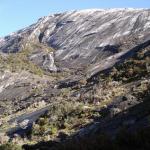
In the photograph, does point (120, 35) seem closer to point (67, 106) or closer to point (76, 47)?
point (76, 47)

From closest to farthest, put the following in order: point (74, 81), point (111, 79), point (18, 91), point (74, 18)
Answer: point (111, 79) → point (74, 81) → point (18, 91) → point (74, 18)

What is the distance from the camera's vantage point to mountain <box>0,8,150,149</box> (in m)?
25.8

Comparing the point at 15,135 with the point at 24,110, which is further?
the point at 24,110

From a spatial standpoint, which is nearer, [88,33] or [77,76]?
[77,76]

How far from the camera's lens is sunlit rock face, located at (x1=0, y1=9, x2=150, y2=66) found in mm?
56219

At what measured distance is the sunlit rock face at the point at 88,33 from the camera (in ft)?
184

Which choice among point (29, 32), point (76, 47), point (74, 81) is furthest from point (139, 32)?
point (29, 32)

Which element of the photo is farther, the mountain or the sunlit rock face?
the sunlit rock face

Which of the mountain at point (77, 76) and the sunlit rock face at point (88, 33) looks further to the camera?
the sunlit rock face at point (88, 33)

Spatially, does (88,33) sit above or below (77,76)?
above

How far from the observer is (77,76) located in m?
47.6

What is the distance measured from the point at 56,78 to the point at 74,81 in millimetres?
9003

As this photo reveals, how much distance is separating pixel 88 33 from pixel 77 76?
18.2 metres

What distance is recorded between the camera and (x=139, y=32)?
56562mm
